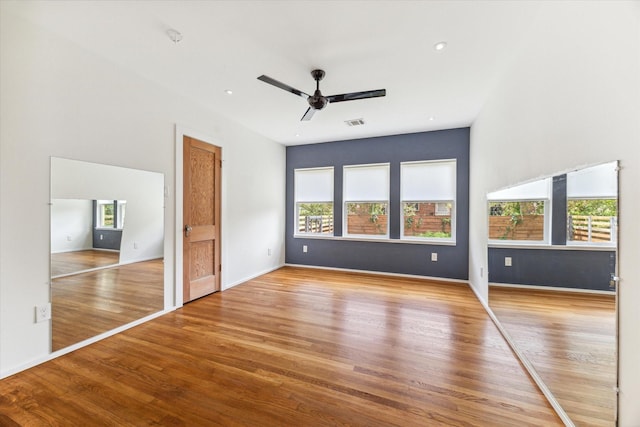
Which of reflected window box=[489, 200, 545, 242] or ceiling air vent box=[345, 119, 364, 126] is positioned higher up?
ceiling air vent box=[345, 119, 364, 126]

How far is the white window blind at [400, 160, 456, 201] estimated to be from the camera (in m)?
4.65

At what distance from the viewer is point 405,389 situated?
182cm

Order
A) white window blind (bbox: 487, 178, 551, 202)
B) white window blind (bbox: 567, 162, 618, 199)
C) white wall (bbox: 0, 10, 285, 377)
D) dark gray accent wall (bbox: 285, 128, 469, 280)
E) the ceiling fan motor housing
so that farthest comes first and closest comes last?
dark gray accent wall (bbox: 285, 128, 469, 280) → the ceiling fan motor housing → white wall (bbox: 0, 10, 285, 377) → white window blind (bbox: 487, 178, 551, 202) → white window blind (bbox: 567, 162, 618, 199)

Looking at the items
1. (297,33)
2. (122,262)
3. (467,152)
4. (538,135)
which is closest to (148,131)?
(122,262)

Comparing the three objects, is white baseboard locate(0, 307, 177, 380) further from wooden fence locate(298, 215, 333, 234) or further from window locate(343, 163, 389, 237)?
window locate(343, 163, 389, 237)

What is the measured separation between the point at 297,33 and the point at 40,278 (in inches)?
116

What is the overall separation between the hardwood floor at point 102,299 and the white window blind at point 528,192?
12.8ft

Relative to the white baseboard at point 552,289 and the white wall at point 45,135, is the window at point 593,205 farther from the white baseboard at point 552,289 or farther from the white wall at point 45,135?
the white wall at point 45,135

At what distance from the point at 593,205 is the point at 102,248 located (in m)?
4.13

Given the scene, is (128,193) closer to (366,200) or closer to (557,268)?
(366,200)

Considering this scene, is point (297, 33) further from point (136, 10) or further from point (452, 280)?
point (452, 280)

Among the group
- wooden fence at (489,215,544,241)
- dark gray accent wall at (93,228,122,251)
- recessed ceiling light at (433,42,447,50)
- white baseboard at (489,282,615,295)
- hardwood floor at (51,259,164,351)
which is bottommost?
hardwood floor at (51,259,164,351)

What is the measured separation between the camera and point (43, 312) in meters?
2.15

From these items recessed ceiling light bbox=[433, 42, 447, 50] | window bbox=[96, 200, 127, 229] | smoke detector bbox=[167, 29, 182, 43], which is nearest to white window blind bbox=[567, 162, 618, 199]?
recessed ceiling light bbox=[433, 42, 447, 50]
